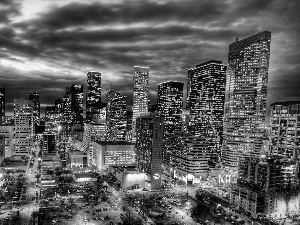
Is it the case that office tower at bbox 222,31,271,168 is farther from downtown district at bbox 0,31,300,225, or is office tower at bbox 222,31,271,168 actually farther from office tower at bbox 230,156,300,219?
office tower at bbox 230,156,300,219

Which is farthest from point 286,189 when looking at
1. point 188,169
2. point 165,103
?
point 165,103

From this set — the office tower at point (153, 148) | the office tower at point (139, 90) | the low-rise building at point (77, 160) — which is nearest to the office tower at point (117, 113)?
the office tower at point (139, 90)

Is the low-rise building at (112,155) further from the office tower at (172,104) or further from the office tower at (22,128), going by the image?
the office tower at (172,104)

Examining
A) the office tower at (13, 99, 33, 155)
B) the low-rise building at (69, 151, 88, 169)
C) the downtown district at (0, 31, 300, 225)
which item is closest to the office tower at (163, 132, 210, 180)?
the downtown district at (0, 31, 300, 225)

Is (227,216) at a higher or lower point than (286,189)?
lower

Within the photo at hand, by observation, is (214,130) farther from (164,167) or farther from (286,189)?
(286,189)

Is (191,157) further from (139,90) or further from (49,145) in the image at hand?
(139,90)

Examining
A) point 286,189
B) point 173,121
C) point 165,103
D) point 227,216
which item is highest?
point 165,103
